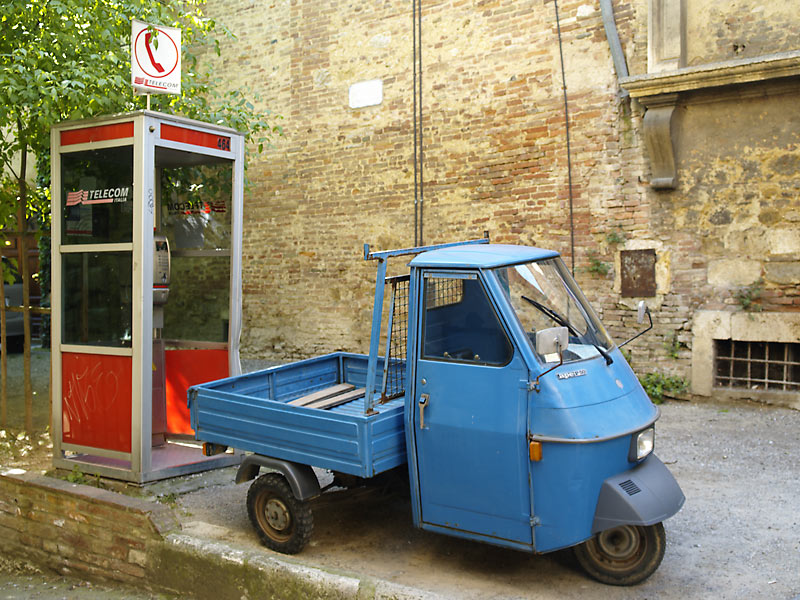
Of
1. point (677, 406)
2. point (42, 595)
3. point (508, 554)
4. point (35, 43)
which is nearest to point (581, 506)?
point (508, 554)

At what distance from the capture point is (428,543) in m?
4.79

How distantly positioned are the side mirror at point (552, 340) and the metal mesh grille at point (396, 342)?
1.06 m

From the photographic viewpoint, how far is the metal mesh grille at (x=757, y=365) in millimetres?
8000

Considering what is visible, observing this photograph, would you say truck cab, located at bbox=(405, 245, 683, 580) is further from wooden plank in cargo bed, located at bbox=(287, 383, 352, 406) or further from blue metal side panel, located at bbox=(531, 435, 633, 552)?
wooden plank in cargo bed, located at bbox=(287, 383, 352, 406)

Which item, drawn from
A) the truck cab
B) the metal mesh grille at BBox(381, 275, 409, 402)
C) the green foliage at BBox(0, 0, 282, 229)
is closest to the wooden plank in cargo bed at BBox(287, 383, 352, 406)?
the metal mesh grille at BBox(381, 275, 409, 402)

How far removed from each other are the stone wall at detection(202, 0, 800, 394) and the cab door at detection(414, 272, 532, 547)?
16.7 feet

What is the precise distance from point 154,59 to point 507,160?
4.78 metres

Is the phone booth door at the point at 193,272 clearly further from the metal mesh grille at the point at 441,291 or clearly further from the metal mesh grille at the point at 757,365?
the metal mesh grille at the point at 757,365

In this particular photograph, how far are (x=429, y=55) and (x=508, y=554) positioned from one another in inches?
297

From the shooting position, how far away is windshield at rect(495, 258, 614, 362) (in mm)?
4125

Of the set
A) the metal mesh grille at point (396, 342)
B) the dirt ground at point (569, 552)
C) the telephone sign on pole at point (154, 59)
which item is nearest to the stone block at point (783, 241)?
the dirt ground at point (569, 552)

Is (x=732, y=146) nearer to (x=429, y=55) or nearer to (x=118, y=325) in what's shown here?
(x=429, y=55)

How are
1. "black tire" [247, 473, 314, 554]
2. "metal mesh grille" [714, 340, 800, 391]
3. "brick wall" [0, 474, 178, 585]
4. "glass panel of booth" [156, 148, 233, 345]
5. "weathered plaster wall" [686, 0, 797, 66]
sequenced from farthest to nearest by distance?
"metal mesh grille" [714, 340, 800, 391] < "weathered plaster wall" [686, 0, 797, 66] < "glass panel of booth" [156, 148, 233, 345] < "brick wall" [0, 474, 178, 585] < "black tire" [247, 473, 314, 554]

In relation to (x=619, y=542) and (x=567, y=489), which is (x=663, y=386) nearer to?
(x=619, y=542)
